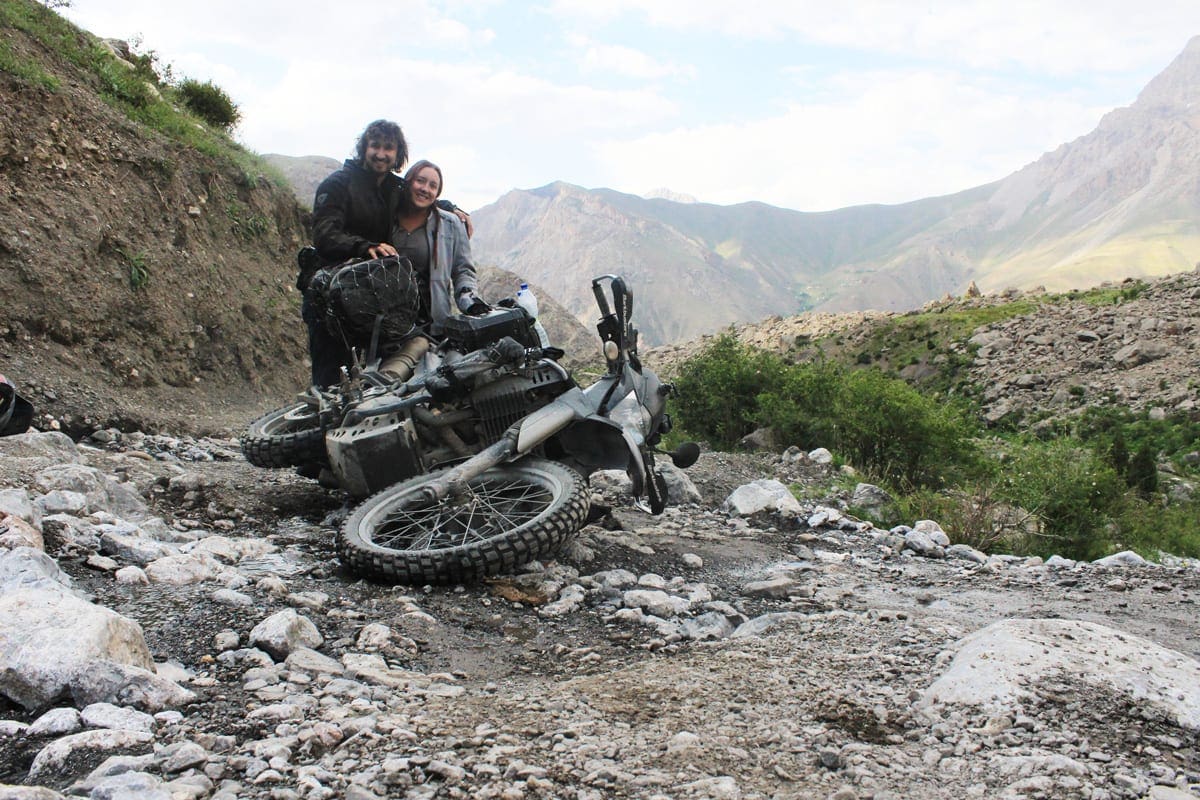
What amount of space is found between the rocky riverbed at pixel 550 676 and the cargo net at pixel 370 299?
1.53 meters

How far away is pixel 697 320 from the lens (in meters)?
178

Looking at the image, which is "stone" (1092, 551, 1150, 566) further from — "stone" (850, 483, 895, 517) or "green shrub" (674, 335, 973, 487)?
"green shrub" (674, 335, 973, 487)

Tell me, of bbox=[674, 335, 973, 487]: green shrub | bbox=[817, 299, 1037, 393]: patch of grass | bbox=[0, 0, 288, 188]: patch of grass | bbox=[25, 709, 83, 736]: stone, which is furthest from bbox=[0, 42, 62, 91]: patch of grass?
bbox=[817, 299, 1037, 393]: patch of grass

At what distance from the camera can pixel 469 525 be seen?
4422 millimetres

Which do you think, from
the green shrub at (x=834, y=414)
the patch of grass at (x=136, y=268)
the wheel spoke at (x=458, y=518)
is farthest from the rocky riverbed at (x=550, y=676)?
the patch of grass at (x=136, y=268)

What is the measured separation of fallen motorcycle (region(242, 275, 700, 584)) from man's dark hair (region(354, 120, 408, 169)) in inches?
66.1

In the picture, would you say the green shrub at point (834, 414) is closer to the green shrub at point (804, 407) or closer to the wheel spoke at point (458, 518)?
the green shrub at point (804, 407)

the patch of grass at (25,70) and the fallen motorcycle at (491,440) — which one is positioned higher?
the patch of grass at (25,70)

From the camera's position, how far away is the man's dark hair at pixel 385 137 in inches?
237

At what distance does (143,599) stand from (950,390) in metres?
34.1

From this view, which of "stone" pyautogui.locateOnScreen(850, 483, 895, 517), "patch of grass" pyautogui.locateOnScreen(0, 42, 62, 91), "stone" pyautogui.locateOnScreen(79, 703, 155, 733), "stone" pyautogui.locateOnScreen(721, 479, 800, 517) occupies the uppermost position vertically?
"patch of grass" pyautogui.locateOnScreen(0, 42, 62, 91)

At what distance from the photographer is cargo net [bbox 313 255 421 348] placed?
5.45 meters

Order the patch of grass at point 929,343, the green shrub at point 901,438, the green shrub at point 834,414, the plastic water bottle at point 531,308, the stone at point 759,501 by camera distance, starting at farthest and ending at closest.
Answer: the patch of grass at point 929,343
the green shrub at point 834,414
the green shrub at point 901,438
the stone at point 759,501
the plastic water bottle at point 531,308

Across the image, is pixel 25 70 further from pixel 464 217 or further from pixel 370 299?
pixel 370 299
